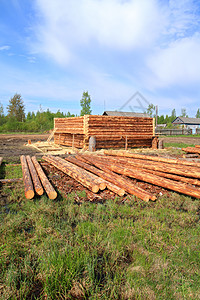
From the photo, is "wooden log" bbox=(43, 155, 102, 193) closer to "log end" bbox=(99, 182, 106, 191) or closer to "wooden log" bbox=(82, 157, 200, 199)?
"log end" bbox=(99, 182, 106, 191)

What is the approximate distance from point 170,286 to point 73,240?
1.49 metres

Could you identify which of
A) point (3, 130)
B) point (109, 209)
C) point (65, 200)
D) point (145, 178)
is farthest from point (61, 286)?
point (3, 130)

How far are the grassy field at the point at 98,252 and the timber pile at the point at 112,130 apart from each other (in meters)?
10.7

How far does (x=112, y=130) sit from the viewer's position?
623 inches

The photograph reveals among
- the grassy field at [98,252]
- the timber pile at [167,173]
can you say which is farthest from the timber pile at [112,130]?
the grassy field at [98,252]

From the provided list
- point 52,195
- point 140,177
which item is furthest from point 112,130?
point 52,195

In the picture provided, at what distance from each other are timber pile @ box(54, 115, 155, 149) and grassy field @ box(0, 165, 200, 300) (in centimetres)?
1069

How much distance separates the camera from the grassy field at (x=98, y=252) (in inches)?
89.7

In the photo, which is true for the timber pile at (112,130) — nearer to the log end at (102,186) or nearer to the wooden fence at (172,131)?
the log end at (102,186)

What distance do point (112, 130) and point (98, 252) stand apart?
523 inches

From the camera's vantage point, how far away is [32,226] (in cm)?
377

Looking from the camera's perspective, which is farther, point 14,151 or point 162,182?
point 14,151

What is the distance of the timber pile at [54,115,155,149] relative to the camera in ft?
49.6

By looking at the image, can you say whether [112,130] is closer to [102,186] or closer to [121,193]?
[102,186]
